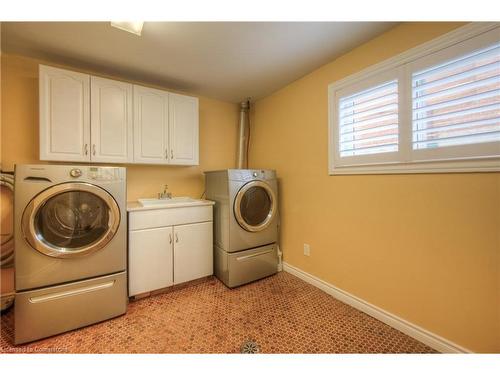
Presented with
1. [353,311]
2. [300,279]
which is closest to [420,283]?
[353,311]

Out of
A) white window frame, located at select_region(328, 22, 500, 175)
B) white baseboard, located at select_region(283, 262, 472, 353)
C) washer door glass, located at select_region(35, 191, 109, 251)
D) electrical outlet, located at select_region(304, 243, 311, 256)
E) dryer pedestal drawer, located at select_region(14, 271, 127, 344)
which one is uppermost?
white window frame, located at select_region(328, 22, 500, 175)

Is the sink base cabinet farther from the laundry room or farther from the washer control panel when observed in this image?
the washer control panel

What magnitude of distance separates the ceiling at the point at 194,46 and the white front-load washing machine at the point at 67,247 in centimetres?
101

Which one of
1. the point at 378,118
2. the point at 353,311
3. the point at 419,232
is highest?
the point at 378,118

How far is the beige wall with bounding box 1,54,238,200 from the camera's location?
1797mm

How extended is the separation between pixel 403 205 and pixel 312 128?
42.7 inches

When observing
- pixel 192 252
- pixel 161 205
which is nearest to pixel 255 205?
pixel 192 252

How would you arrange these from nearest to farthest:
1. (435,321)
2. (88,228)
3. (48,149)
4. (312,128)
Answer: (435,321), (88,228), (48,149), (312,128)

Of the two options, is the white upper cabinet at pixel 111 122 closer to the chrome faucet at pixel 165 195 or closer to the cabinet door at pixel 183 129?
the cabinet door at pixel 183 129

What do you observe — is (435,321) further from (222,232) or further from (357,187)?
(222,232)

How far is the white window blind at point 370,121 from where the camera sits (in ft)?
5.02

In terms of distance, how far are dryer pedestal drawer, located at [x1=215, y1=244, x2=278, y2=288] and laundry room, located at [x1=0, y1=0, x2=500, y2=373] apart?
0.07ft

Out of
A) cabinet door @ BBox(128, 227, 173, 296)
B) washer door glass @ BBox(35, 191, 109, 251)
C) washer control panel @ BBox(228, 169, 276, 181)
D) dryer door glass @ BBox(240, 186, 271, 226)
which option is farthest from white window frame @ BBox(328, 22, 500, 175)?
washer door glass @ BBox(35, 191, 109, 251)

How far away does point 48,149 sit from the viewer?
1.68 m
